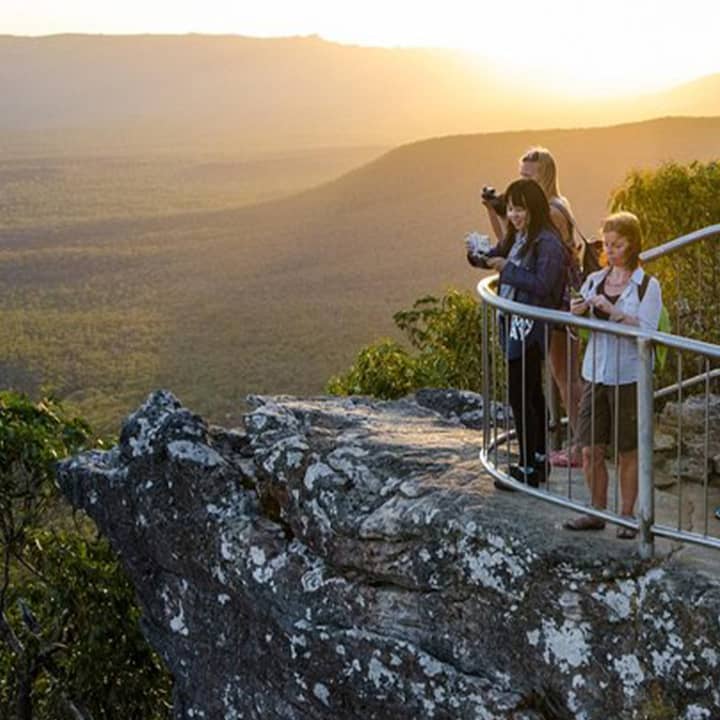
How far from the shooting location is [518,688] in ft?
24.7

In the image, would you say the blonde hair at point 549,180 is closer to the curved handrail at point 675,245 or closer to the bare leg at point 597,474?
the curved handrail at point 675,245

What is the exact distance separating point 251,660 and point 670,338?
3.87 metres

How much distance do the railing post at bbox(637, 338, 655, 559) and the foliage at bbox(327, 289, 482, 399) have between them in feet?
34.3

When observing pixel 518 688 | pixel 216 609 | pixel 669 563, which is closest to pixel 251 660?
pixel 216 609

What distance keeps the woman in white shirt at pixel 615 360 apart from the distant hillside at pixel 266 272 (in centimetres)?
4086

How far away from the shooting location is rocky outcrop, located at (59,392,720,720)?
23.6 feet

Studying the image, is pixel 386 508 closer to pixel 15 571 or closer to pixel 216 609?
pixel 216 609

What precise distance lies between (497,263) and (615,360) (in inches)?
57.9

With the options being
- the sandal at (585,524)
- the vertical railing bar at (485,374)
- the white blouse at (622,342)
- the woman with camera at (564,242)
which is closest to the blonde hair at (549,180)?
the woman with camera at (564,242)

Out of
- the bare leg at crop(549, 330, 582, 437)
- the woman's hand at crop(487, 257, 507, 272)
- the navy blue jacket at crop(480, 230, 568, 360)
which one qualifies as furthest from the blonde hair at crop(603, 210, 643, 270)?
the bare leg at crop(549, 330, 582, 437)

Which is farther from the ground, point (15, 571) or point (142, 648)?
point (142, 648)

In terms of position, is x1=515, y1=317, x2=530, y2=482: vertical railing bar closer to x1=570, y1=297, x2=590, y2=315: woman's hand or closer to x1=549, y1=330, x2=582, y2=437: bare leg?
x1=570, y1=297, x2=590, y2=315: woman's hand

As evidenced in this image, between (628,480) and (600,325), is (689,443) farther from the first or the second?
(600,325)

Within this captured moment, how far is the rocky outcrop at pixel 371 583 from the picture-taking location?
7.21 meters
